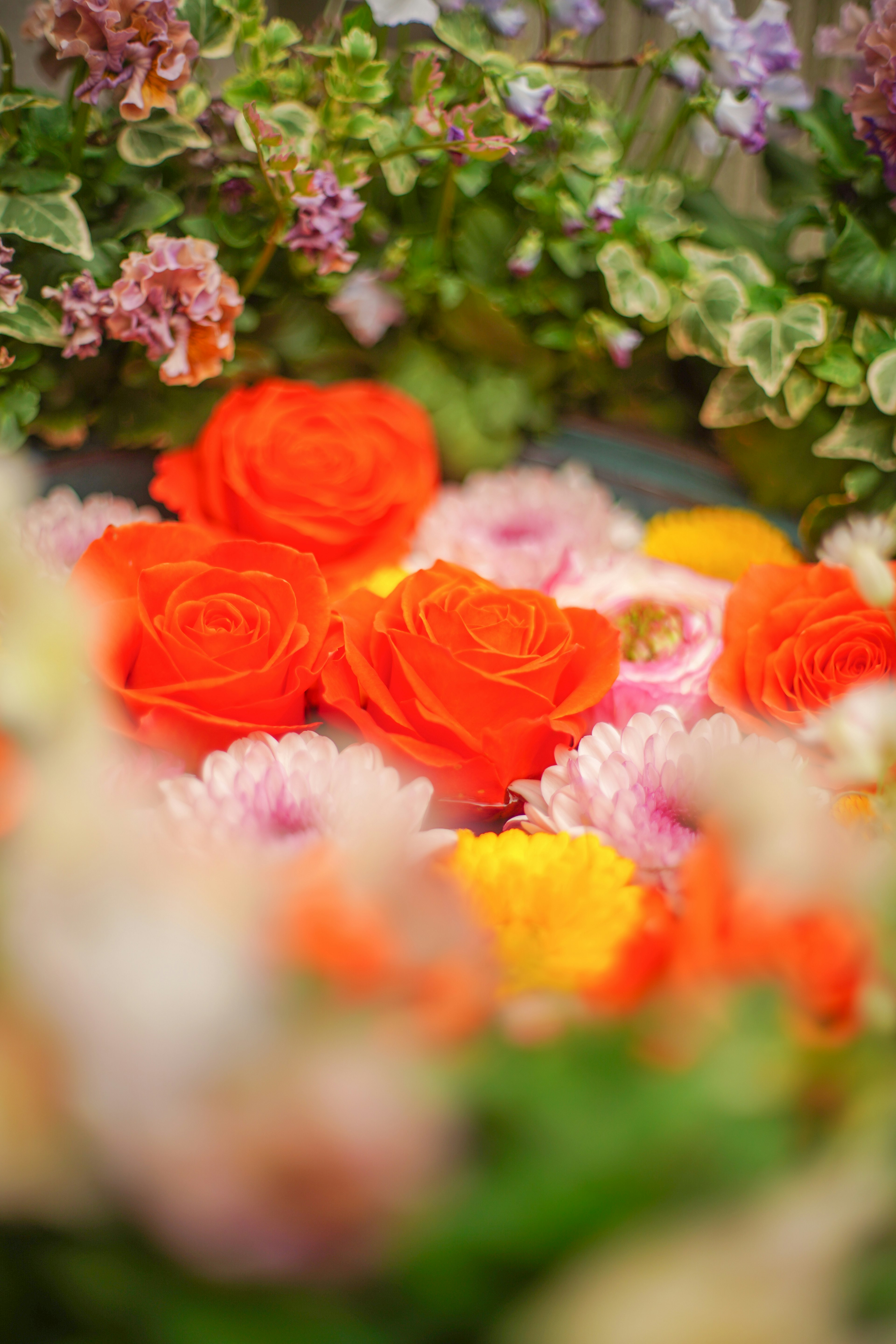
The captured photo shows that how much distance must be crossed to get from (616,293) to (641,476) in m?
0.18

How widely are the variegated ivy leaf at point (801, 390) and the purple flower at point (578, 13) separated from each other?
34cm

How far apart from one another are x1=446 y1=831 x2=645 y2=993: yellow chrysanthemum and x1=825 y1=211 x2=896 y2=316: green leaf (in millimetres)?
574

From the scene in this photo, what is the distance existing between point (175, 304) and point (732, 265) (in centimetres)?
48

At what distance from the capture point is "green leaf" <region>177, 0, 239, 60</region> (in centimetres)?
67

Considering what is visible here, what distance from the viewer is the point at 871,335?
763 millimetres

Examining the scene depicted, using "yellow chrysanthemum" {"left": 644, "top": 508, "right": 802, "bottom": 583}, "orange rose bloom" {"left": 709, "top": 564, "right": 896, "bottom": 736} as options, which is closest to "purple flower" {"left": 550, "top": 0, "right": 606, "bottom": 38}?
"yellow chrysanthemum" {"left": 644, "top": 508, "right": 802, "bottom": 583}

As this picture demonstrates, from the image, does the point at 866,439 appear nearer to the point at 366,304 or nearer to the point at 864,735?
the point at 366,304

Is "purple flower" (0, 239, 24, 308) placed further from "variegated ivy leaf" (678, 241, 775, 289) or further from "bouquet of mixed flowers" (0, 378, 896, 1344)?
"variegated ivy leaf" (678, 241, 775, 289)

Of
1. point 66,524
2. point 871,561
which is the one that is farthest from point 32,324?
point 871,561

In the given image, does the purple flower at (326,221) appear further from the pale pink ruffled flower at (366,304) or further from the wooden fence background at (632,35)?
the wooden fence background at (632,35)

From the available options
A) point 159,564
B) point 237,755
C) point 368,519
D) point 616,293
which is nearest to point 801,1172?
point 237,755

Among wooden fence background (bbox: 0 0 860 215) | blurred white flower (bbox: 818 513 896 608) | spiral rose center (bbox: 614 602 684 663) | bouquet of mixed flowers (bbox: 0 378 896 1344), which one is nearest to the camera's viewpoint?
bouquet of mixed flowers (bbox: 0 378 896 1344)

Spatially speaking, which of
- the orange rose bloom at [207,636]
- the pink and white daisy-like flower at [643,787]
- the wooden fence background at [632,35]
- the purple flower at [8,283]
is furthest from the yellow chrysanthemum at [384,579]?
the wooden fence background at [632,35]

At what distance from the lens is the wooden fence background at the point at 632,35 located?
3.15 feet
